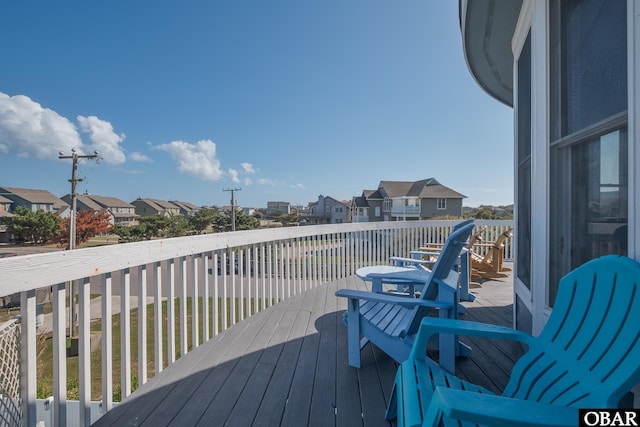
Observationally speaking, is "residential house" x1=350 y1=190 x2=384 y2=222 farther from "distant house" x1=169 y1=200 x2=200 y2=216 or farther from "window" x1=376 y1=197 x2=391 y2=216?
"distant house" x1=169 y1=200 x2=200 y2=216

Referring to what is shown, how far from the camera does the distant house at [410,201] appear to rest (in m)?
26.7

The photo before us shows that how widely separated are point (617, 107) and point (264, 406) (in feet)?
7.54

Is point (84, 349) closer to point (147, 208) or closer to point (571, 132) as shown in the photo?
point (571, 132)

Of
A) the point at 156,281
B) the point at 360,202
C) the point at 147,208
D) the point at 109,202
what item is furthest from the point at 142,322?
the point at 147,208

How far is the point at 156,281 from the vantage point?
1977mm

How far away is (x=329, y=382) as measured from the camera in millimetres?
1980

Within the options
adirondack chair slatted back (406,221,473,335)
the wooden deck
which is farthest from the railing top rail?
adirondack chair slatted back (406,221,473,335)

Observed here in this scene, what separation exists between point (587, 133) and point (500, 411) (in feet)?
4.68

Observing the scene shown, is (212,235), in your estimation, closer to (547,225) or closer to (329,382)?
(329,382)

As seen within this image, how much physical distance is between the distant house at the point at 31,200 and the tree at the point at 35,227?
424cm

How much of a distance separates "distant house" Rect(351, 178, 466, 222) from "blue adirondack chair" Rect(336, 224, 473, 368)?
23.7 meters

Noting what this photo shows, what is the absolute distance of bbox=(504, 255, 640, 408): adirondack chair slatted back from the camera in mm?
828

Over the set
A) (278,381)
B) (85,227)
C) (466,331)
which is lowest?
(278,381)

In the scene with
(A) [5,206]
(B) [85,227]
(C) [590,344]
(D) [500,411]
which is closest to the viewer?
(D) [500,411]
